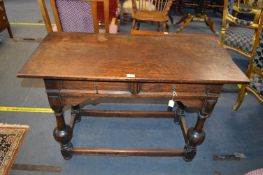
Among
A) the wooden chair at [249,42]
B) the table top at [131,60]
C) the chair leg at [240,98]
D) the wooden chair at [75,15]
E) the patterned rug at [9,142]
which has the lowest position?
the patterned rug at [9,142]

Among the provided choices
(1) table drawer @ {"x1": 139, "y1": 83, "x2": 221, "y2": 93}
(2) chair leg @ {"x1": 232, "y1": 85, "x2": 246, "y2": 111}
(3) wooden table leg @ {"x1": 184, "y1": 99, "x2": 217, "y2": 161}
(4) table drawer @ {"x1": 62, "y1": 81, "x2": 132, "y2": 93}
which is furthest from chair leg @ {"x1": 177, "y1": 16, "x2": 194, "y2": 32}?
(4) table drawer @ {"x1": 62, "y1": 81, "x2": 132, "y2": 93}

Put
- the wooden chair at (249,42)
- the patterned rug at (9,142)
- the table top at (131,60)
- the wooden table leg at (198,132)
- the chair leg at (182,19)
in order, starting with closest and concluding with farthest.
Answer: the table top at (131,60) < the wooden table leg at (198,132) < the patterned rug at (9,142) < the wooden chair at (249,42) < the chair leg at (182,19)

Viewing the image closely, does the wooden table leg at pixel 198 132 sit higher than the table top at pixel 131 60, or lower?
lower

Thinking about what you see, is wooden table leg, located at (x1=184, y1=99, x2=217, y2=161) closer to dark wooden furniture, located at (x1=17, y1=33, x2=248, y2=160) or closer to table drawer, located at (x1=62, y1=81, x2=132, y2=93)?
dark wooden furniture, located at (x1=17, y1=33, x2=248, y2=160)

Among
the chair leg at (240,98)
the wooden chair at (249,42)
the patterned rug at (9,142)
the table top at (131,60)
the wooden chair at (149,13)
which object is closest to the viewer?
the table top at (131,60)

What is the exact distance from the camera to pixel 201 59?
4.27 feet

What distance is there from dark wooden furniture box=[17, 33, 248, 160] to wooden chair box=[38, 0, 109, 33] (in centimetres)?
35

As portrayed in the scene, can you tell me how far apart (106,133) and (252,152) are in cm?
123

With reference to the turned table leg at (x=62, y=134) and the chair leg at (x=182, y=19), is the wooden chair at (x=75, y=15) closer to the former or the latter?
the turned table leg at (x=62, y=134)

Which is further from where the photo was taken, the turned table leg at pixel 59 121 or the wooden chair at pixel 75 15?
the wooden chair at pixel 75 15

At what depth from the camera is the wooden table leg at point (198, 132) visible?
1.29m

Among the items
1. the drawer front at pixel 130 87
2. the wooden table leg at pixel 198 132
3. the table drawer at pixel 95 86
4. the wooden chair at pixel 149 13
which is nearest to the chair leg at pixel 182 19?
the wooden chair at pixel 149 13

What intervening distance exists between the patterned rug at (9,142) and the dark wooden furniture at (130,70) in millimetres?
474

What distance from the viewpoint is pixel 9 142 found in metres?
1.73
